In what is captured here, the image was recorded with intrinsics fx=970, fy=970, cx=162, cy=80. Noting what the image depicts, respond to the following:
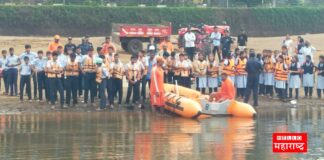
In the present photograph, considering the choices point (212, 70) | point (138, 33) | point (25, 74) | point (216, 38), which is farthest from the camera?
point (138, 33)

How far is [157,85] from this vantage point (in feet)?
95.4

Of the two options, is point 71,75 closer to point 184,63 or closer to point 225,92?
point 184,63

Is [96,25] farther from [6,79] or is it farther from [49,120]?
[49,120]

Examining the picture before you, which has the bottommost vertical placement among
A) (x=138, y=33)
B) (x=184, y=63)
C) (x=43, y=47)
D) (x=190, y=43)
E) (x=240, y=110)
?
(x=240, y=110)

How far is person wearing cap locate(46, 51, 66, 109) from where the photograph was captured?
29.9 meters

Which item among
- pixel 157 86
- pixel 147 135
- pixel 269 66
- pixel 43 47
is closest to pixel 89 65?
pixel 157 86

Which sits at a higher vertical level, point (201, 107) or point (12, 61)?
point (12, 61)

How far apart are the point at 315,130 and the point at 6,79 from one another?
11535 mm

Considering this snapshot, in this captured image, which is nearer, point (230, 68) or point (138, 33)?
point (230, 68)

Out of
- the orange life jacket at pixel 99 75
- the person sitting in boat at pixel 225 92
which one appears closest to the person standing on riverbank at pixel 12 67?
the orange life jacket at pixel 99 75

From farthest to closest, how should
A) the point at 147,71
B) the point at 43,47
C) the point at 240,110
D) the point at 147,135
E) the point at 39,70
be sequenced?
→ the point at 43,47 < the point at 147,71 < the point at 39,70 < the point at 240,110 < the point at 147,135

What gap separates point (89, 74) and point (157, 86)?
2619mm

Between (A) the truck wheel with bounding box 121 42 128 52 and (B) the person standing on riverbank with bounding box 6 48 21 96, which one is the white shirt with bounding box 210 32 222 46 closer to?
(A) the truck wheel with bounding box 121 42 128 52

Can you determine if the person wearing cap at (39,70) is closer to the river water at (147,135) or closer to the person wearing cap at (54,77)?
the person wearing cap at (54,77)
